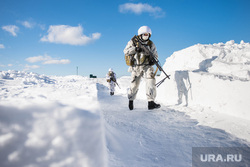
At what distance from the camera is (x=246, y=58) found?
3818mm

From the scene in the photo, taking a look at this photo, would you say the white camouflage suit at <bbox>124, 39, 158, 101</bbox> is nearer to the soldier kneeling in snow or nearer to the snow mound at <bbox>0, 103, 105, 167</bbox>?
the soldier kneeling in snow

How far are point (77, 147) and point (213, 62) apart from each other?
4446mm

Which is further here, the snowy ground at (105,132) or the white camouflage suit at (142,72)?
the white camouflage suit at (142,72)

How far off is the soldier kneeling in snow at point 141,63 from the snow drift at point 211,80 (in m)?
1.08

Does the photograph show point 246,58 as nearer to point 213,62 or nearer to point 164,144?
point 213,62

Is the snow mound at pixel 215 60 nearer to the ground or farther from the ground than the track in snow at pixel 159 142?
farther from the ground

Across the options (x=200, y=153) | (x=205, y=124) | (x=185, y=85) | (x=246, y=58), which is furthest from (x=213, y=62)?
(x=200, y=153)

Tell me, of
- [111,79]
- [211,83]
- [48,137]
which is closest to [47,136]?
[48,137]

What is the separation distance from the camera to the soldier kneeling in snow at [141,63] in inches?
126

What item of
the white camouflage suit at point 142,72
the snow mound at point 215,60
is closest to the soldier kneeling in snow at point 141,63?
the white camouflage suit at point 142,72

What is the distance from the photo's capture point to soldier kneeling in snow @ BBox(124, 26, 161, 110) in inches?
126

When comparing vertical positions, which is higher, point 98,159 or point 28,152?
point 28,152

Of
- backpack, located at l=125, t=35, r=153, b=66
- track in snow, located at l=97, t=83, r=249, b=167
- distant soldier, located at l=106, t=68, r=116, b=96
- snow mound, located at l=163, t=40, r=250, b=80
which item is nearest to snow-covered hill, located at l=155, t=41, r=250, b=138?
snow mound, located at l=163, t=40, r=250, b=80

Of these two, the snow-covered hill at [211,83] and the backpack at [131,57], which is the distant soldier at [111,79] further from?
the backpack at [131,57]
